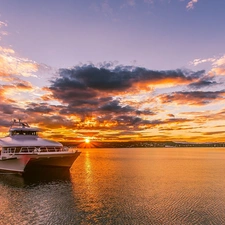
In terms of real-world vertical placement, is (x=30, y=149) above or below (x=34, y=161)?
above

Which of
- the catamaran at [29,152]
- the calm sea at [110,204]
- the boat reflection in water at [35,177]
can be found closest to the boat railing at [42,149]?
the catamaran at [29,152]

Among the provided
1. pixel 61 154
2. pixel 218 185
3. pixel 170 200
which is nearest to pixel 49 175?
pixel 61 154

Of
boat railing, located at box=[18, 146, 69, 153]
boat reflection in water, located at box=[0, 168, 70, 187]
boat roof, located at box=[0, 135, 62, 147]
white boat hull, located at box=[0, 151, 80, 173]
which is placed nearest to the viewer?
boat reflection in water, located at box=[0, 168, 70, 187]

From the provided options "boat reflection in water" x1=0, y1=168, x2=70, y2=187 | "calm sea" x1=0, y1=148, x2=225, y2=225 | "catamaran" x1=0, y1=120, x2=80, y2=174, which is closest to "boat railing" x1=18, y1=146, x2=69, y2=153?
"catamaran" x1=0, y1=120, x2=80, y2=174

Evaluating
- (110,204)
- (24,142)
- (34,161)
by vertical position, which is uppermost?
(24,142)

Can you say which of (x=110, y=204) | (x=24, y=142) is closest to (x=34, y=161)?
(x=24, y=142)

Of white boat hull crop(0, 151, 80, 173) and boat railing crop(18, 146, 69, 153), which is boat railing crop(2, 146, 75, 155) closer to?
boat railing crop(18, 146, 69, 153)

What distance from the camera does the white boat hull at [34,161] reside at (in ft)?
179

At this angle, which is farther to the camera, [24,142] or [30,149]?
[24,142]

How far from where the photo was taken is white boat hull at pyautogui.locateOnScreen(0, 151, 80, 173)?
5459cm

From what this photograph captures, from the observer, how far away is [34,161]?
2169 inches

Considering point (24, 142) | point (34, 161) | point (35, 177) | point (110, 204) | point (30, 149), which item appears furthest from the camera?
point (24, 142)

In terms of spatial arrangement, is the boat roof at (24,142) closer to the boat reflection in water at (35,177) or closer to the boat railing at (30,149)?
the boat railing at (30,149)

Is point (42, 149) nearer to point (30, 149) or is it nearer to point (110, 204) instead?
point (30, 149)
